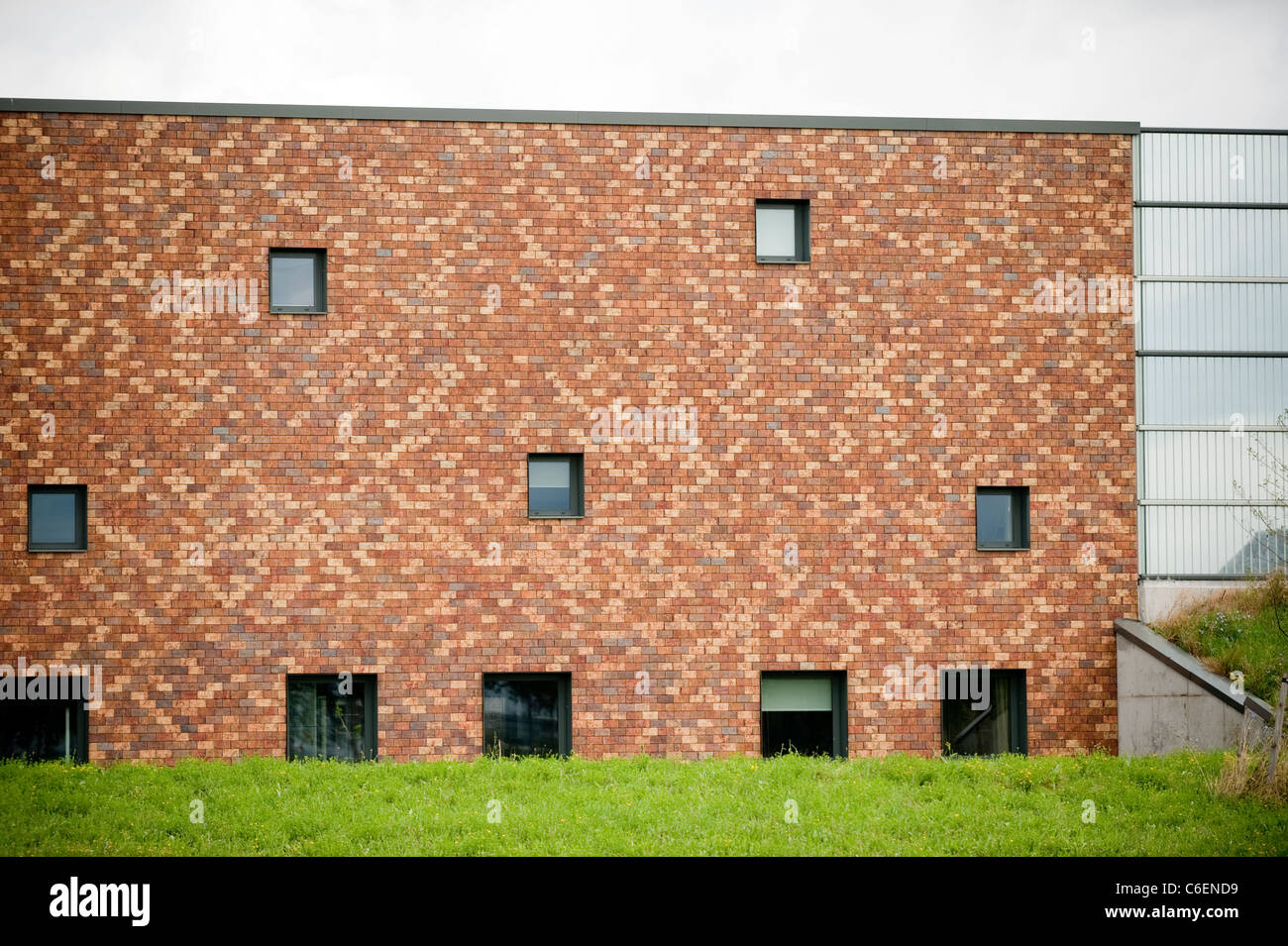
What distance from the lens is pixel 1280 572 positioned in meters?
14.7

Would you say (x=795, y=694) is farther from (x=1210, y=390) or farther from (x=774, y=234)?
(x=1210, y=390)

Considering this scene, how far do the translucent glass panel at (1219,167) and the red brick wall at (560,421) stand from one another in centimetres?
79

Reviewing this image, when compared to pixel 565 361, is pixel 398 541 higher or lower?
lower

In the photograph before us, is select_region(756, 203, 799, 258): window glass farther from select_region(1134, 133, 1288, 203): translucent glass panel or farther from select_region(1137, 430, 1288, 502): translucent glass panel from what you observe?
select_region(1137, 430, 1288, 502): translucent glass panel

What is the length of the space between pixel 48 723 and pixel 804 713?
30.6ft

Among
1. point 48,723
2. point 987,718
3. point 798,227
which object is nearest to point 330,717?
point 48,723

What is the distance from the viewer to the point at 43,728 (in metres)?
13.6

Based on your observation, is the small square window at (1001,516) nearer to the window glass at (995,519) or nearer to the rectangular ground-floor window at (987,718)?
the window glass at (995,519)

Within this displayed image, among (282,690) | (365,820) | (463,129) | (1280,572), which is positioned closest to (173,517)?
(282,690)

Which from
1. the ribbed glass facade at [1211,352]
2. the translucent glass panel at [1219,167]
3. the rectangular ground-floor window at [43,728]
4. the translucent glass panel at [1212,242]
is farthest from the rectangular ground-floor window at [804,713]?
the rectangular ground-floor window at [43,728]

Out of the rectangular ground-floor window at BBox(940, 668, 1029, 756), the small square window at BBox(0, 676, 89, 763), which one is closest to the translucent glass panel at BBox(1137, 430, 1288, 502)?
the rectangular ground-floor window at BBox(940, 668, 1029, 756)
